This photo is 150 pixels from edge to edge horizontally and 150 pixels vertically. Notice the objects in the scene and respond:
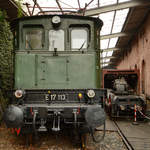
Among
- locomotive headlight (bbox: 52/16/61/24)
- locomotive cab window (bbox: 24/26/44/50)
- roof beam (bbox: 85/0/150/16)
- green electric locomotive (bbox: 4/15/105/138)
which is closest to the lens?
green electric locomotive (bbox: 4/15/105/138)

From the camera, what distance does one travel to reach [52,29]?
479cm

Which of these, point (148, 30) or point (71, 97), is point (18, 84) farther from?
point (148, 30)

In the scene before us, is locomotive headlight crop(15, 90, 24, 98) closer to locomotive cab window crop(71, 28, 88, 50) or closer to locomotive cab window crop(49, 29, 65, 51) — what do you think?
locomotive cab window crop(49, 29, 65, 51)

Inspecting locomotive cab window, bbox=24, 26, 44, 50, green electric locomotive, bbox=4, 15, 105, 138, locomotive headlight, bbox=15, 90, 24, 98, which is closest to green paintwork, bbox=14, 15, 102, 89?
green electric locomotive, bbox=4, 15, 105, 138

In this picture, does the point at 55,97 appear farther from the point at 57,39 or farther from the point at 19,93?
the point at 57,39

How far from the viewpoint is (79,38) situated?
4.82 metres

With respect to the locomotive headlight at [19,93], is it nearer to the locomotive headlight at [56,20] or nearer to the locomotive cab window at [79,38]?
the locomotive cab window at [79,38]

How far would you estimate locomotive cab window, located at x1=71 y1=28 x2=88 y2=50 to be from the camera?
15.7 ft

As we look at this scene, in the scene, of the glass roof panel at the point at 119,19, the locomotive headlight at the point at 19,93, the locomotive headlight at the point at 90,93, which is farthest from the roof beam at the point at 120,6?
the locomotive headlight at the point at 19,93

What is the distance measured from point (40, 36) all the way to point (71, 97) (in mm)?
1911

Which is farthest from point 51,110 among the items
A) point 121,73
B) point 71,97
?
point 121,73

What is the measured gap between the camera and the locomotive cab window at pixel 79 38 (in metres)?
4.78

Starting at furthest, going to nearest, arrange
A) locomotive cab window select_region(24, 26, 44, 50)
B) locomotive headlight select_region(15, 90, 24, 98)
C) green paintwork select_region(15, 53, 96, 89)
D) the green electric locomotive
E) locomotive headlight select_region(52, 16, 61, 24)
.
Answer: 1. locomotive cab window select_region(24, 26, 44, 50)
2. locomotive headlight select_region(52, 16, 61, 24)
3. green paintwork select_region(15, 53, 96, 89)
4. locomotive headlight select_region(15, 90, 24, 98)
5. the green electric locomotive

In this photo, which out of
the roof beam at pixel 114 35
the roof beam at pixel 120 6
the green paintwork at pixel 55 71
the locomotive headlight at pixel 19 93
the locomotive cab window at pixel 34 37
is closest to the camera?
the locomotive headlight at pixel 19 93
